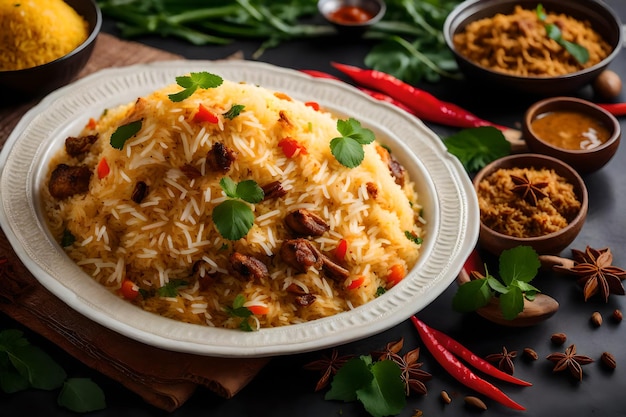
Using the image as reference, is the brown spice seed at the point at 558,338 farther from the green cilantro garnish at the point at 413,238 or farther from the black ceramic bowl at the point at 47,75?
→ the black ceramic bowl at the point at 47,75

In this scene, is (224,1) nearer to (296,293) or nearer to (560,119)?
(560,119)

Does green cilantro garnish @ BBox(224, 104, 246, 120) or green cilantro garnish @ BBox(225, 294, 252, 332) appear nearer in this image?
green cilantro garnish @ BBox(225, 294, 252, 332)

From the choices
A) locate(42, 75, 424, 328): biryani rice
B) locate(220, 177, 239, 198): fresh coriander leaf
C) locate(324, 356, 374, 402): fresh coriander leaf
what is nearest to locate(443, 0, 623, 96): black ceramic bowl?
locate(42, 75, 424, 328): biryani rice

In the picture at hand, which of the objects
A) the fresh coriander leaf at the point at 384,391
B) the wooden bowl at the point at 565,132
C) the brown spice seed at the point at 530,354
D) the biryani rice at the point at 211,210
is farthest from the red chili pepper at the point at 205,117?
the wooden bowl at the point at 565,132

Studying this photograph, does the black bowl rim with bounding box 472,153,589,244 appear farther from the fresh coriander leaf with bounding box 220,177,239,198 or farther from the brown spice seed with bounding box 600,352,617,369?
the fresh coriander leaf with bounding box 220,177,239,198

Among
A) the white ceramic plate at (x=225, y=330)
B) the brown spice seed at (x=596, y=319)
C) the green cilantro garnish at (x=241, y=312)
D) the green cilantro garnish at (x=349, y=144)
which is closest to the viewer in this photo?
the white ceramic plate at (x=225, y=330)

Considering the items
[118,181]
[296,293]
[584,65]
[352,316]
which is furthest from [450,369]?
[584,65]

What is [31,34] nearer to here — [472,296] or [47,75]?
[47,75]
